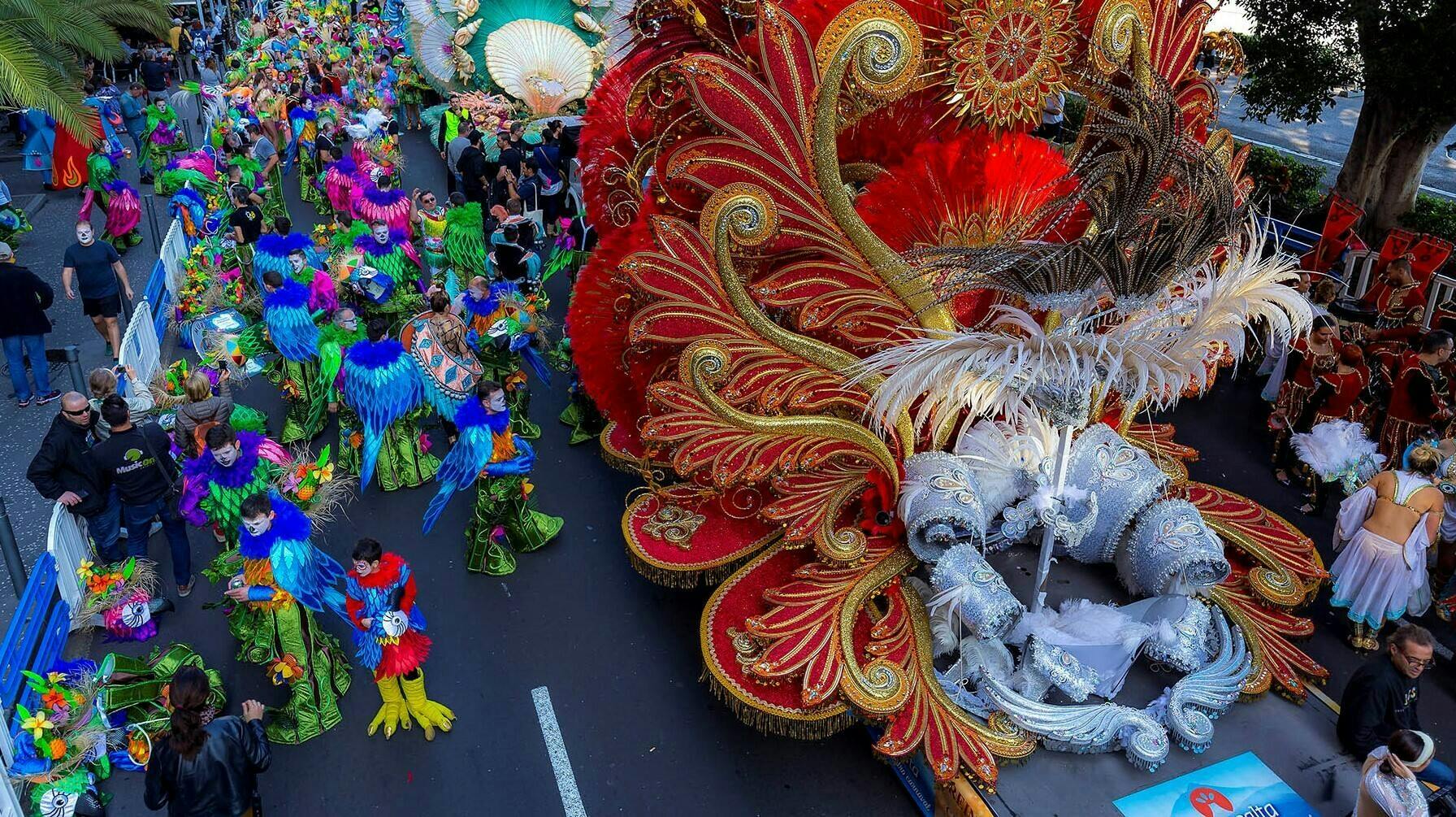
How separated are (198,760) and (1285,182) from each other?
1263 centimetres

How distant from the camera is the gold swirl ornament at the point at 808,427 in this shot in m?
4.92

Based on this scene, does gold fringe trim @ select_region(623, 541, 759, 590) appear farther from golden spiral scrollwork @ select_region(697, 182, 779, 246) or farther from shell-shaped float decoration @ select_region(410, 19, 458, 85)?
shell-shaped float decoration @ select_region(410, 19, 458, 85)

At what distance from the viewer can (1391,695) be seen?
418 centimetres

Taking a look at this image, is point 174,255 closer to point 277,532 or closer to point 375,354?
point 375,354

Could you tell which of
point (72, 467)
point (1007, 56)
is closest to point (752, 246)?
point (1007, 56)

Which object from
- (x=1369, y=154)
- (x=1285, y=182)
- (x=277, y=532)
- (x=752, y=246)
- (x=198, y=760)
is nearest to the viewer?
(x=198, y=760)

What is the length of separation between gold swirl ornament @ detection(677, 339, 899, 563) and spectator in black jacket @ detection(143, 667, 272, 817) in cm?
250

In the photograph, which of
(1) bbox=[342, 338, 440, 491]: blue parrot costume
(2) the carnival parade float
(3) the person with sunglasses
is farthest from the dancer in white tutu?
(1) bbox=[342, 338, 440, 491]: blue parrot costume

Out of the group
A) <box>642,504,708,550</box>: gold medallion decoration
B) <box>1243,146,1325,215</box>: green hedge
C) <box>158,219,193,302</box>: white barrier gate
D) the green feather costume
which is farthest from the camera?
<box>1243,146,1325,215</box>: green hedge

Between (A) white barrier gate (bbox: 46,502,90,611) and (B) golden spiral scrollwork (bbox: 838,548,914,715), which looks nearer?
(B) golden spiral scrollwork (bbox: 838,548,914,715)

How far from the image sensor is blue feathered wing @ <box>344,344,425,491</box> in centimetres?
641

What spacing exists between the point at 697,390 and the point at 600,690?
1.77m

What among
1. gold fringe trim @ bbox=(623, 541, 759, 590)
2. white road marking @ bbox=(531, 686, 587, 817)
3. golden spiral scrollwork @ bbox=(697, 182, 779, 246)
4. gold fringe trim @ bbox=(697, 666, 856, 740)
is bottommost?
white road marking @ bbox=(531, 686, 587, 817)

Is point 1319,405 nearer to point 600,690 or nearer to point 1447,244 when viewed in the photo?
point 1447,244
